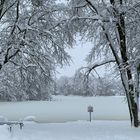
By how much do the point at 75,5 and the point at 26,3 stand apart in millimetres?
2594

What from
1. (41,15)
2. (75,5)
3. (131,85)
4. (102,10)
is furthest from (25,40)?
(131,85)

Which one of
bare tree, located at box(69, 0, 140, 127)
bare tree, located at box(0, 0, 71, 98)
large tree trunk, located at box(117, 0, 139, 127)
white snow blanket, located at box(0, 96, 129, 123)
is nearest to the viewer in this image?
bare tree, located at box(69, 0, 140, 127)

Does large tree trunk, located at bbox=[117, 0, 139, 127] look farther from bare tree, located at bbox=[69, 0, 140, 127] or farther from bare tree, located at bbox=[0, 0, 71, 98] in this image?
bare tree, located at bbox=[0, 0, 71, 98]

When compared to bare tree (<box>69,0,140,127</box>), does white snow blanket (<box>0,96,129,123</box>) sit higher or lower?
lower

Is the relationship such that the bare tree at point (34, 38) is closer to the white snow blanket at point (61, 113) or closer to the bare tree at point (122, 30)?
the bare tree at point (122, 30)

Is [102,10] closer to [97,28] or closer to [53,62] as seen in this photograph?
[97,28]

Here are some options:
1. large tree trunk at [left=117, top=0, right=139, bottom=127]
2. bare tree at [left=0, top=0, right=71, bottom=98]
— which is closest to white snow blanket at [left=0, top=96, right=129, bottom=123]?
large tree trunk at [left=117, top=0, right=139, bottom=127]

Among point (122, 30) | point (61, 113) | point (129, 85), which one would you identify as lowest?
Answer: point (61, 113)

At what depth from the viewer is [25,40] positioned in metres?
15.2

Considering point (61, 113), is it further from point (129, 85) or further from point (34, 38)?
point (129, 85)

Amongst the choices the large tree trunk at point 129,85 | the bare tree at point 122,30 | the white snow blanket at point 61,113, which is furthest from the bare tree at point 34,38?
the white snow blanket at point 61,113

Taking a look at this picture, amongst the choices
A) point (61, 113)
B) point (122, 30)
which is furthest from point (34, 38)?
point (61, 113)

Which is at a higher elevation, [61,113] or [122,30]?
[122,30]

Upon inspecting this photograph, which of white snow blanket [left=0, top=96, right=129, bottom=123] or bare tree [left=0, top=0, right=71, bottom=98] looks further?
white snow blanket [left=0, top=96, right=129, bottom=123]
